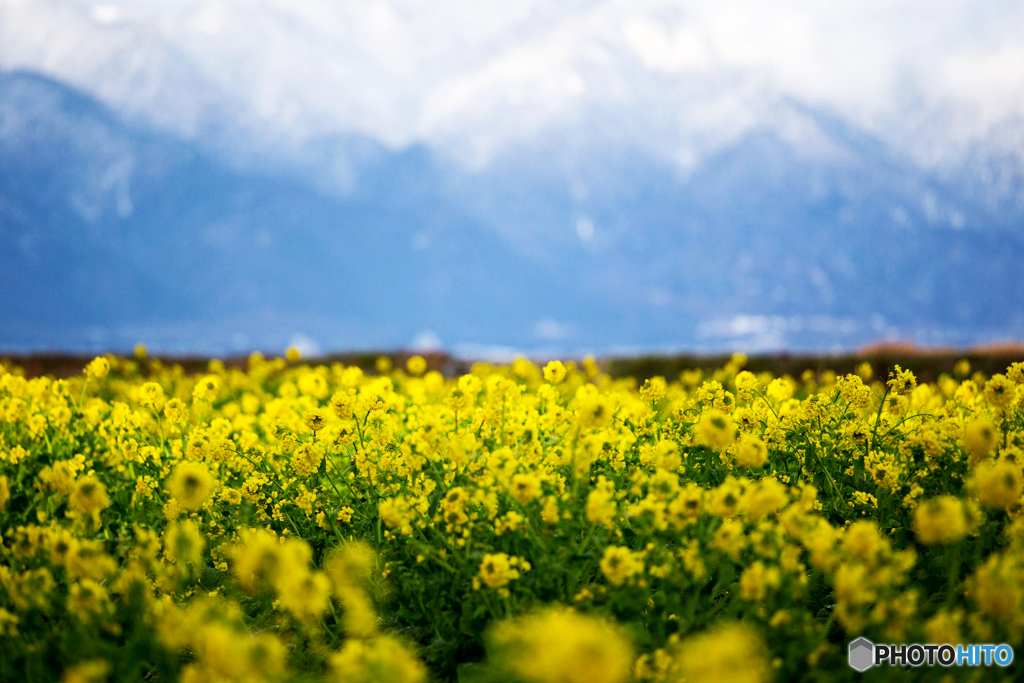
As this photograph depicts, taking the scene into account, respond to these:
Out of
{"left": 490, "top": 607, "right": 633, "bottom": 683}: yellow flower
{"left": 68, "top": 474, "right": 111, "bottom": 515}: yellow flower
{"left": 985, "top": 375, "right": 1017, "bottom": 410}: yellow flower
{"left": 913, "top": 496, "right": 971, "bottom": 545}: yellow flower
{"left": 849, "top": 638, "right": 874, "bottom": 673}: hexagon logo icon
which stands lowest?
{"left": 849, "top": 638, "right": 874, "bottom": 673}: hexagon logo icon

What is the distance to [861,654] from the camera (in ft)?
7.93

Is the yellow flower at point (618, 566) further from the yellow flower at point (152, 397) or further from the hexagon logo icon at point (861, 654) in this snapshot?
the yellow flower at point (152, 397)

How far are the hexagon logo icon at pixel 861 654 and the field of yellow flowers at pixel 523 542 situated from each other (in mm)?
44

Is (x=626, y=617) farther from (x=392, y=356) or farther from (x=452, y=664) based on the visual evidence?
(x=392, y=356)

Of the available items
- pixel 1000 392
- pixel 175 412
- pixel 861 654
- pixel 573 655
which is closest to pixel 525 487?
pixel 573 655

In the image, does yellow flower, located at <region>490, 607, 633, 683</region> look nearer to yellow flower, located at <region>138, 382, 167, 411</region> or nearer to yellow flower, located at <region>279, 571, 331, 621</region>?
yellow flower, located at <region>279, 571, 331, 621</region>

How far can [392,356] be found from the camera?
1493cm

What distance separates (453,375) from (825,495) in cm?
983

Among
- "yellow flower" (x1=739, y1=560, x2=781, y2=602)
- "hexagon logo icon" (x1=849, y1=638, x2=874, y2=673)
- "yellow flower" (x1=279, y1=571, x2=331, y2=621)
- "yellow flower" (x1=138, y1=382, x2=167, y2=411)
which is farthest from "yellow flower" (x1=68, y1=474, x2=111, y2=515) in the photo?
"hexagon logo icon" (x1=849, y1=638, x2=874, y2=673)

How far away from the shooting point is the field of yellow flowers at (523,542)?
78.7 inches

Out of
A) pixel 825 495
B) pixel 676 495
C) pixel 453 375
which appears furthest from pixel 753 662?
pixel 453 375

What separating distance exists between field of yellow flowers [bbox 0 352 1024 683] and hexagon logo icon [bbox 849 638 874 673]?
1.7 inches

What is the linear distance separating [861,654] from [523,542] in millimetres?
1305

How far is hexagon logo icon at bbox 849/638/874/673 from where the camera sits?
239 cm
